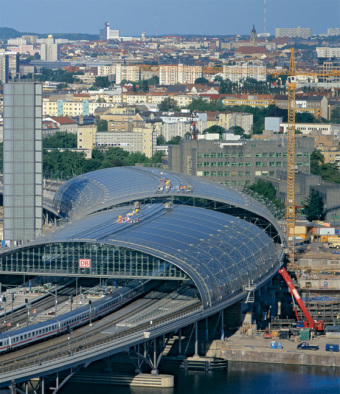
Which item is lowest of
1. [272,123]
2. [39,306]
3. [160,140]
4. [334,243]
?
[39,306]

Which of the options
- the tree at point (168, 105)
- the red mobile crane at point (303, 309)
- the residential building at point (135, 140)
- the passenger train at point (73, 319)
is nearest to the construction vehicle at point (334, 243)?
the red mobile crane at point (303, 309)

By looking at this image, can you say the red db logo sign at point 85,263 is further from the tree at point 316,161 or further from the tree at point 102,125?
the tree at point 102,125

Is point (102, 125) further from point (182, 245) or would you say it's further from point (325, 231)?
point (182, 245)

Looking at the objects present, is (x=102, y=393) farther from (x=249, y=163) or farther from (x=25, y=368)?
(x=249, y=163)

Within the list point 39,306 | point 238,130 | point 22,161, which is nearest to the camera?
point 39,306

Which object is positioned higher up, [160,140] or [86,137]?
[86,137]

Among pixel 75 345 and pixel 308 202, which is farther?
pixel 308 202

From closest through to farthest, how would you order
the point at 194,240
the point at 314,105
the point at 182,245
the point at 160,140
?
the point at 182,245 → the point at 194,240 → the point at 160,140 → the point at 314,105

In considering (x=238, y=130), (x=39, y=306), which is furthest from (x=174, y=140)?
(x=39, y=306)
